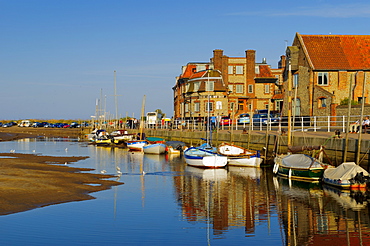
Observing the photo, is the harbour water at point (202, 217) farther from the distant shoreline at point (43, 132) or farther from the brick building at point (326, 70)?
the distant shoreline at point (43, 132)

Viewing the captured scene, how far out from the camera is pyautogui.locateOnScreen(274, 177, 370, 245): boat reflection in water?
19.0 meters

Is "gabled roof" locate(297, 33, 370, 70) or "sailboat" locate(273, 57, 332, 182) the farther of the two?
"gabled roof" locate(297, 33, 370, 70)

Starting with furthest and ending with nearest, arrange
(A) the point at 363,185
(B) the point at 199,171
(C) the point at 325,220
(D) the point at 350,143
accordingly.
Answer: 1. (B) the point at 199,171
2. (D) the point at 350,143
3. (A) the point at 363,185
4. (C) the point at 325,220

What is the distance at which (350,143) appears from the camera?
105 feet

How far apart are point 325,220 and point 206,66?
2877 inches

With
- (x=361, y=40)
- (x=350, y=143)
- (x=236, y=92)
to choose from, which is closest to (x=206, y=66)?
(x=236, y=92)

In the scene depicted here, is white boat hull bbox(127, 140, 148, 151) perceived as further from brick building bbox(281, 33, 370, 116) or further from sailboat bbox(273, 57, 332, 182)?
sailboat bbox(273, 57, 332, 182)

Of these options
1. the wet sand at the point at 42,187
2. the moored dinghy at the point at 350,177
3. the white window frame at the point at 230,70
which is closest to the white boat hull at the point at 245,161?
the wet sand at the point at 42,187

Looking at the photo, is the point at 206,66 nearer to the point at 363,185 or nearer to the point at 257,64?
the point at 257,64

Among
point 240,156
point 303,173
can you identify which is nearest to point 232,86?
point 240,156

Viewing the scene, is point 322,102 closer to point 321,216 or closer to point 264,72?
point 264,72

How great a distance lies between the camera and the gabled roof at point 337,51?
6391cm

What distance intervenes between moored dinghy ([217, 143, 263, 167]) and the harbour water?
7.86m

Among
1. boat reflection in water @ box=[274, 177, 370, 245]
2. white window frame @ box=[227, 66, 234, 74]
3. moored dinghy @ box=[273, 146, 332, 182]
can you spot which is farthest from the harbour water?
white window frame @ box=[227, 66, 234, 74]
